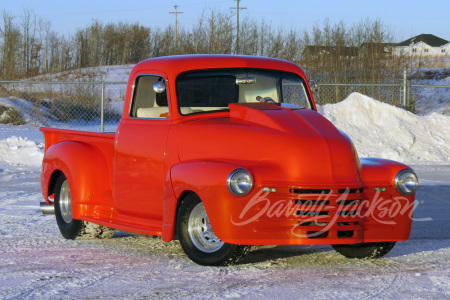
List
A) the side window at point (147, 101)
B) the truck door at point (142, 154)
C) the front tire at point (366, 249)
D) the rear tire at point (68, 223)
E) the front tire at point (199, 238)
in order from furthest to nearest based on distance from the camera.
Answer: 1. the rear tire at point (68, 223)
2. the side window at point (147, 101)
3. the truck door at point (142, 154)
4. the front tire at point (366, 249)
5. the front tire at point (199, 238)

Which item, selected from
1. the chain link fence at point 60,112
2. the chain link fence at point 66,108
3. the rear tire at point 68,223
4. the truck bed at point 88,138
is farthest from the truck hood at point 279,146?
the chain link fence at point 60,112

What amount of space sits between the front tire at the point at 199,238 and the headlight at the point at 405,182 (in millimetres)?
1462

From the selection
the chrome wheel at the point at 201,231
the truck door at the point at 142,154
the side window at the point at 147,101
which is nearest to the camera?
the chrome wheel at the point at 201,231

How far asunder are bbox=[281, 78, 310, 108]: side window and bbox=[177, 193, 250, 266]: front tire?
1848 mm

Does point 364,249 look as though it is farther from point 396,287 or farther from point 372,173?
point 396,287

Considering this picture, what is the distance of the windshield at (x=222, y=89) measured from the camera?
7.44 m

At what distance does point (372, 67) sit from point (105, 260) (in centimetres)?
2928

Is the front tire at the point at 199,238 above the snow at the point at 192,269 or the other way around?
above

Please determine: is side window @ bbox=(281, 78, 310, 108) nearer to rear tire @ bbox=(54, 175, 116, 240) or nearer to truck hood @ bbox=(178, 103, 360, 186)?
truck hood @ bbox=(178, 103, 360, 186)

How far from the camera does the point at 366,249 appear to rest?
23.5 feet

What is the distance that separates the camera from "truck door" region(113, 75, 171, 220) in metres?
7.27

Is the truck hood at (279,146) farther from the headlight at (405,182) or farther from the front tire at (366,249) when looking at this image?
the front tire at (366,249)

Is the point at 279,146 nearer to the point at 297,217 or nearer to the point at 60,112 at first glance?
the point at 297,217

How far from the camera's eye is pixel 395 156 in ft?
63.3
